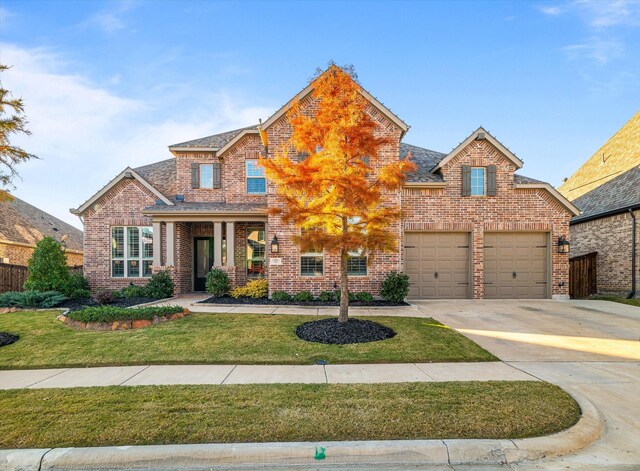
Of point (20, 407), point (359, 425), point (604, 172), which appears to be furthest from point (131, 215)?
point (604, 172)

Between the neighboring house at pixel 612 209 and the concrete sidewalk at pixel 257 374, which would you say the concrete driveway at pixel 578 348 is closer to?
the concrete sidewalk at pixel 257 374

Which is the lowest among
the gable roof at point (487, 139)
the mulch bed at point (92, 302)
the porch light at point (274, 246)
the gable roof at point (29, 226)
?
the mulch bed at point (92, 302)

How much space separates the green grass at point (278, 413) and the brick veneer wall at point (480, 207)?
8.74m

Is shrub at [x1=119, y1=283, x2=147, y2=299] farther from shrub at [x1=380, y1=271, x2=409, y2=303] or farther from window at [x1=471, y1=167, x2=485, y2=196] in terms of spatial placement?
window at [x1=471, y1=167, x2=485, y2=196]

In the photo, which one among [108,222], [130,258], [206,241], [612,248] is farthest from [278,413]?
[612,248]

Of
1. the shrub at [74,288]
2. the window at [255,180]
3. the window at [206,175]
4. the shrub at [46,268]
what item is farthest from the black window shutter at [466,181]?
the shrub at [46,268]

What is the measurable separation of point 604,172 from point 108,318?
931 inches

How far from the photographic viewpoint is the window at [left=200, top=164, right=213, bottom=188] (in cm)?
1499

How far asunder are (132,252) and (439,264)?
42.7 ft

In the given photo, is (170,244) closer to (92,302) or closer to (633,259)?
(92,302)

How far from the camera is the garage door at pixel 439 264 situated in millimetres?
13195

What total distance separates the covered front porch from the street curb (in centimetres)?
998

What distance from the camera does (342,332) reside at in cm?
746

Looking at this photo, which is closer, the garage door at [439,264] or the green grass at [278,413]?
the green grass at [278,413]
